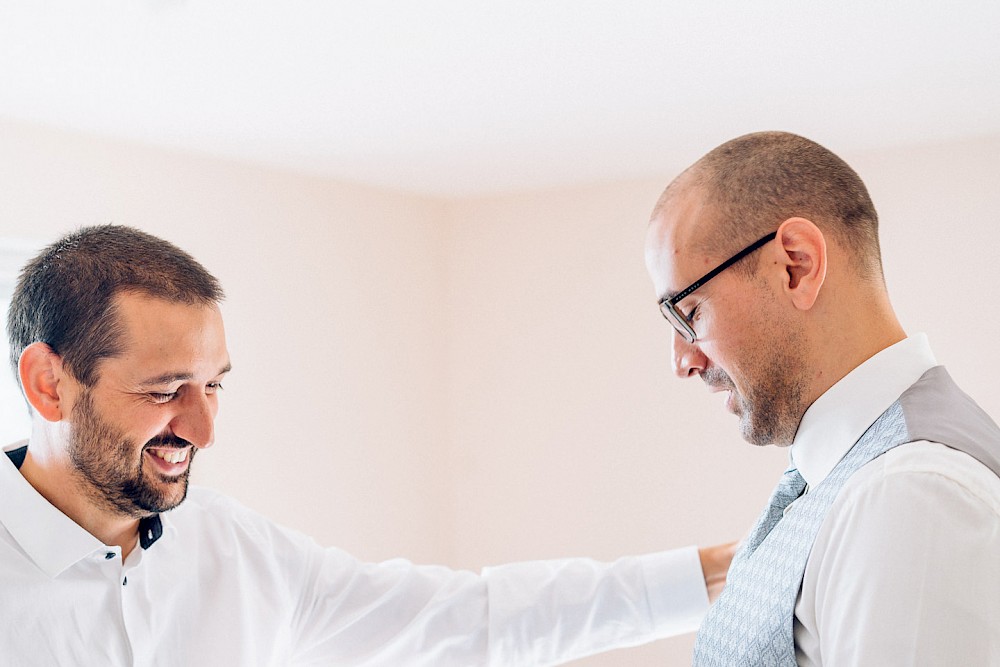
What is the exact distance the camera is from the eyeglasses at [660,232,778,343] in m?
1.25

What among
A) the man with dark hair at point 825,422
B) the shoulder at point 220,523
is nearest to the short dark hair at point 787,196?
the man with dark hair at point 825,422

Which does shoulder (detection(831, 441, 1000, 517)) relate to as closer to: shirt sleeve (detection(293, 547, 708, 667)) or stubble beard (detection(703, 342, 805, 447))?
stubble beard (detection(703, 342, 805, 447))

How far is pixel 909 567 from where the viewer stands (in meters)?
0.95

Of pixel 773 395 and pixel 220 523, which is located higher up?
pixel 773 395

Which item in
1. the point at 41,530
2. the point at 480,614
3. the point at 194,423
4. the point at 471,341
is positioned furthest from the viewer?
the point at 471,341

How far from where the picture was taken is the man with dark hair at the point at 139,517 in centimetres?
158

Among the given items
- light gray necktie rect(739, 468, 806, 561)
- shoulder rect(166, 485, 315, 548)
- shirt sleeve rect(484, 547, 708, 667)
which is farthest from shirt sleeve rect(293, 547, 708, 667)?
light gray necktie rect(739, 468, 806, 561)

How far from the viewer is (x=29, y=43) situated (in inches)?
95.0

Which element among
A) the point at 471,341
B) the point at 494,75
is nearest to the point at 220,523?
the point at 494,75

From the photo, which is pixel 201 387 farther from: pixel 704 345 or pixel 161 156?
pixel 161 156

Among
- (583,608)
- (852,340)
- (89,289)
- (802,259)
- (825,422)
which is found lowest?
(583,608)

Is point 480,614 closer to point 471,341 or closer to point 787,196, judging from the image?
point 787,196

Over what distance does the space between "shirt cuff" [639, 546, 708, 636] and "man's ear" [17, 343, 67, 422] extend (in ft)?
3.92

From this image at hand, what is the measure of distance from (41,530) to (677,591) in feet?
3.92
